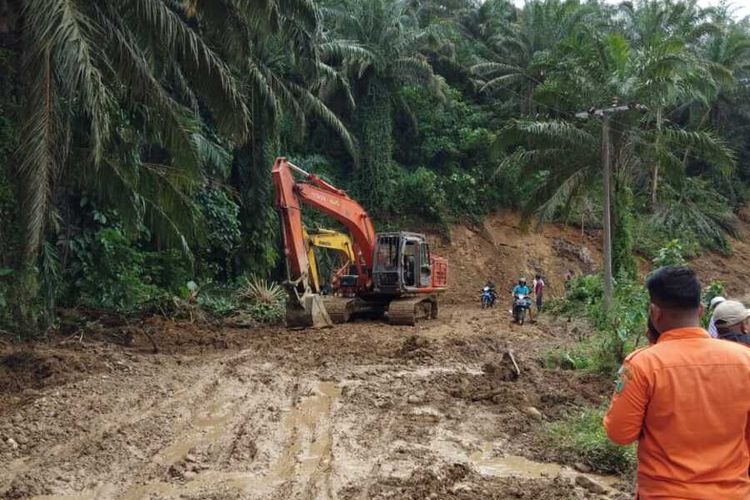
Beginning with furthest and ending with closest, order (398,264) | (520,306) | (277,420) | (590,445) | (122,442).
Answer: (520,306), (398,264), (277,420), (122,442), (590,445)

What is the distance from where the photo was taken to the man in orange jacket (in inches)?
105

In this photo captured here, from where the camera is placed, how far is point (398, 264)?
1709 cm

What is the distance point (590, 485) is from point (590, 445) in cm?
86

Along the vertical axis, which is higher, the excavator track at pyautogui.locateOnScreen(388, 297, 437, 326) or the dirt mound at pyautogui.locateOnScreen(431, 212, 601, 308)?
the dirt mound at pyautogui.locateOnScreen(431, 212, 601, 308)

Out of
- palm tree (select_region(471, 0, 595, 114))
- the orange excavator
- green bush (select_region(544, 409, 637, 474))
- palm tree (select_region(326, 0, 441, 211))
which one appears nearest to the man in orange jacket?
green bush (select_region(544, 409, 637, 474))

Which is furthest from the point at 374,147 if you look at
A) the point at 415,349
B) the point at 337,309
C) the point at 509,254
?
the point at 415,349

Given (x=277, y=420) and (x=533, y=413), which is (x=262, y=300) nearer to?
(x=277, y=420)

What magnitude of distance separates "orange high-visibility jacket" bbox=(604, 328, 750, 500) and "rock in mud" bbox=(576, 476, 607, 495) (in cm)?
316

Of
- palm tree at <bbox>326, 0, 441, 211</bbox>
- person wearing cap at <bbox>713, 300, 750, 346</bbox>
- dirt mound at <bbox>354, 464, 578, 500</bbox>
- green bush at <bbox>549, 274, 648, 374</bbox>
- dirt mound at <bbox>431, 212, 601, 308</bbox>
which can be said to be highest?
palm tree at <bbox>326, 0, 441, 211</bbox>

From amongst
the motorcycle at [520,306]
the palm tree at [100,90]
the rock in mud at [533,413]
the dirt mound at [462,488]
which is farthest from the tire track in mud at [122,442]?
the motorcycle at [520,306]

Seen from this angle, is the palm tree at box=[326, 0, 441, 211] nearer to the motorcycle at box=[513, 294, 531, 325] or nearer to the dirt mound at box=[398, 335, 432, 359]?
the motorcycle at box=[513, 294, 531, 325]

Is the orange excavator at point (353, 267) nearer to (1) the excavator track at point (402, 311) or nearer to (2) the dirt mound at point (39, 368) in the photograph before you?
(1) the excavator track at point (402, 311)

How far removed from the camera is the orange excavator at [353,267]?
14.9 meters

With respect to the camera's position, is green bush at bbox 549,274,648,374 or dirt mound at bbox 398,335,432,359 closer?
green bush at bbox 549,274,648,374
